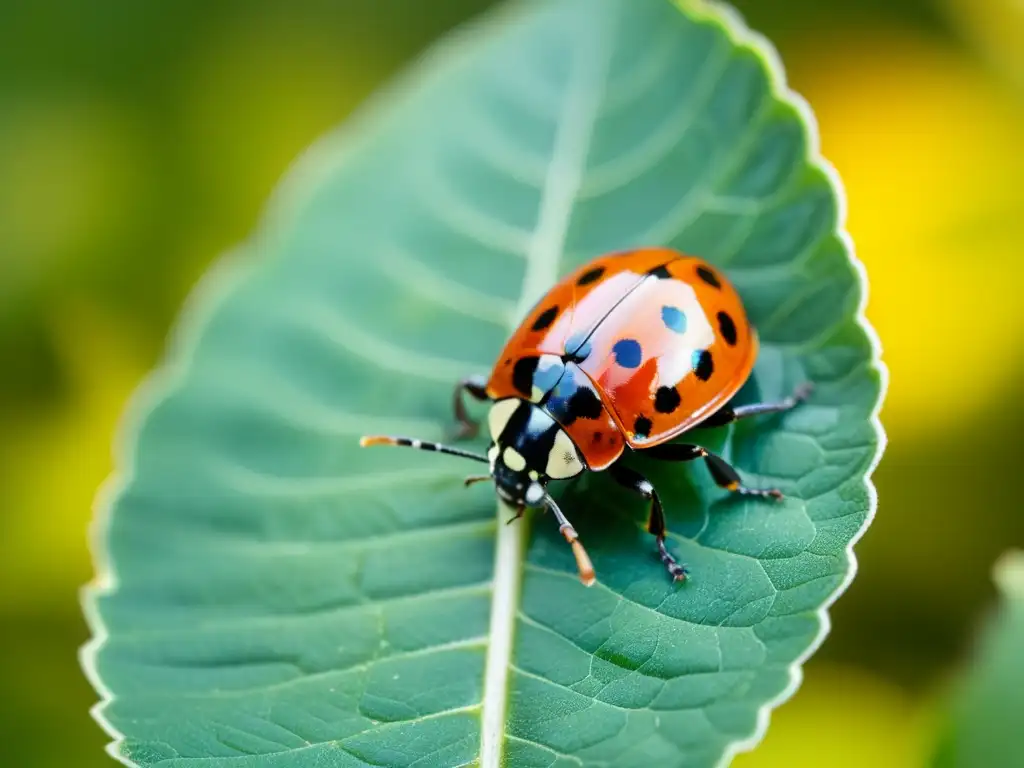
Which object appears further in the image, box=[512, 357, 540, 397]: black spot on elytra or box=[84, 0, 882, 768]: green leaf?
box=[512, 357, 540, 397]: black spot on elytra

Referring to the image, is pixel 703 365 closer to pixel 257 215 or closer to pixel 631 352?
pixel 631 352

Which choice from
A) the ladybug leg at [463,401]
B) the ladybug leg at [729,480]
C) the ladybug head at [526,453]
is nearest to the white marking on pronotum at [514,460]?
the ladybug head at [526,453]

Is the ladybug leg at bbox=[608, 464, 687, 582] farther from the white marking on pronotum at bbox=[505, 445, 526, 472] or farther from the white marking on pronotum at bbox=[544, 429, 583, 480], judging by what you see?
the white marking on pronotum at bbox=[505, 445, 526, 472]

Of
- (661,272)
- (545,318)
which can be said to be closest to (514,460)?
(545,318)

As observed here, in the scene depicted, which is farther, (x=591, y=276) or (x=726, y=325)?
(x=591, y=276)

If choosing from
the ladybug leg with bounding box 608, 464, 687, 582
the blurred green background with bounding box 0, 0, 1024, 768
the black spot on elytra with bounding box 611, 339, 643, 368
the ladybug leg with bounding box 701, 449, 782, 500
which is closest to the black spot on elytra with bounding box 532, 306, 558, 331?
the black spot on elytra with bounding box 611, 339, 643, 368

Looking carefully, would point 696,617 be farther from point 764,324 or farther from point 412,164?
point 412,164
